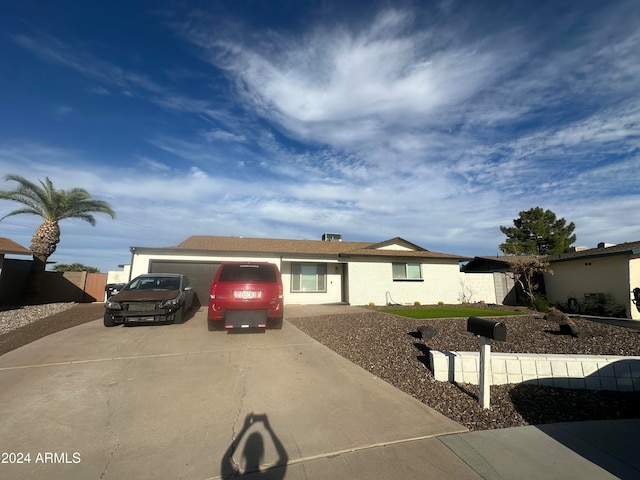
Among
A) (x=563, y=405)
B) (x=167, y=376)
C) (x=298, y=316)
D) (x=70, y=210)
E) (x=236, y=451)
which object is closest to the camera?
(x=236, y=451)

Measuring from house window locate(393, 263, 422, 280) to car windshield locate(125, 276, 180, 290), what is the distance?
11.4 metres

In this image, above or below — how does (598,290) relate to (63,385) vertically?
above

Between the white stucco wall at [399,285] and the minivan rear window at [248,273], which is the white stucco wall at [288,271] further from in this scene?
the minivan rear window at [248,273]

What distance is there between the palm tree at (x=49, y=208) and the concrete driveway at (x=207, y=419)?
12.7 metres

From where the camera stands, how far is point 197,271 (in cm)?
1414

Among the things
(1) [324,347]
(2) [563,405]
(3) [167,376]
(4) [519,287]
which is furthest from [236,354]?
(4) [519,287]

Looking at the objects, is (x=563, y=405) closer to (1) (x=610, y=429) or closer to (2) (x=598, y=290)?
(1) (x=610, y=429)

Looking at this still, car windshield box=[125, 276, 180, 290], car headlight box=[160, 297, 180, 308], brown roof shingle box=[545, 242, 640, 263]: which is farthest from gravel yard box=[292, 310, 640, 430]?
brown roof shingle box=[545, 242, 640, 263]

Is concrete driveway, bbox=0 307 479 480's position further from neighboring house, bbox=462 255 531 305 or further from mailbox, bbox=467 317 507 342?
neighboring house, bbox=462 255 531 305

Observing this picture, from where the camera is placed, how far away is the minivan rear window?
7.84 metres

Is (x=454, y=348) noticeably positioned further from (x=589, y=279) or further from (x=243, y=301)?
(x=589, y=279)

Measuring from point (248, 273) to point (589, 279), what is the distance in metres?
16.3

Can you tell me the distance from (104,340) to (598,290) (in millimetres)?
19385

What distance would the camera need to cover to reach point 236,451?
8.89 feet
